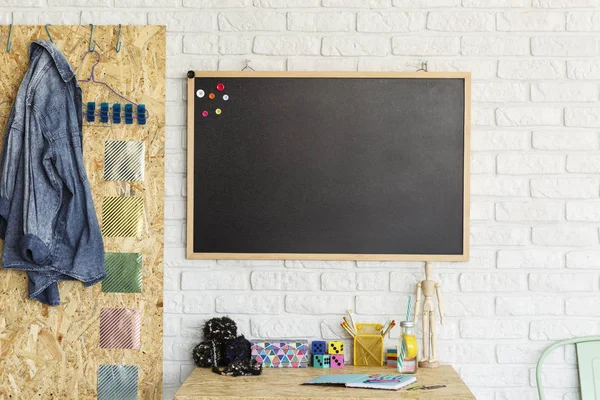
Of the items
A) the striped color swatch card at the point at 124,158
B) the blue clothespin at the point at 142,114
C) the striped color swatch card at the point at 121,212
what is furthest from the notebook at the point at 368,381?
the blue clothespin at the point at 142,114

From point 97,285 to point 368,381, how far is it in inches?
40.5

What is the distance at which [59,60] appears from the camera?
7.82 ft

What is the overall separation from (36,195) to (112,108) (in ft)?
1.33

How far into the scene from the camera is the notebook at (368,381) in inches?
81.1

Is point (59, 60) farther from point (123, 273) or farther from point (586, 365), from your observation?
point (586, 365)

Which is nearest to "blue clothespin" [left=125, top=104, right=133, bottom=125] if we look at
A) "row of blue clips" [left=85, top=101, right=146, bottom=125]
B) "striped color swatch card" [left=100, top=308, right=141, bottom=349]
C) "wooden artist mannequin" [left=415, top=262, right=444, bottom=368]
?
"row of blue clips" [left=85, top=101, right=146, bottom=125]

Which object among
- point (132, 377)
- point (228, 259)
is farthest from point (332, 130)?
point (132, 377)

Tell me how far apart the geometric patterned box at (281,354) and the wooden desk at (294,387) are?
0.02m

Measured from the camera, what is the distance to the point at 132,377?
245cm

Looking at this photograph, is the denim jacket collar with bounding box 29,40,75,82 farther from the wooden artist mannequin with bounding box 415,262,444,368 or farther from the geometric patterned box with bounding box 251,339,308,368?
the wooden artist mannequin with bounding box 415,262,444,368

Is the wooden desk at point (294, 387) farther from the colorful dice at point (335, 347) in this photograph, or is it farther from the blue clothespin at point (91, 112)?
the blue clothespin at point (91, 112)

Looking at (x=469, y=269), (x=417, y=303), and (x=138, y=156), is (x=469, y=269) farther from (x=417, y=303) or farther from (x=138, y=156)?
(x=138, y=156)

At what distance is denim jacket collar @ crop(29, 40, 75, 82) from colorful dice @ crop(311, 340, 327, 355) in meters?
1.26

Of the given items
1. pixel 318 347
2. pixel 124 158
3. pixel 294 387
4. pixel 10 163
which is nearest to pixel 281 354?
pixel 318 347
